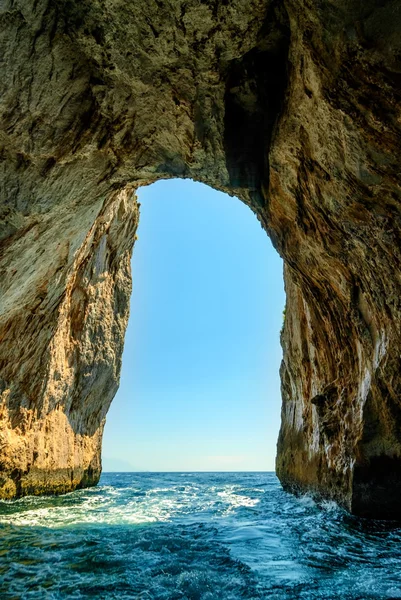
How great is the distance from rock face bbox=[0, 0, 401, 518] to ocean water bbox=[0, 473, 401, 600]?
2.33 metres

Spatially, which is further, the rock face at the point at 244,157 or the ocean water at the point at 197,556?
the rock face at the point at 244,157

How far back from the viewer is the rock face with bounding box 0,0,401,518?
6121 mm

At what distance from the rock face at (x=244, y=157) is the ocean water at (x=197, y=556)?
233 cm

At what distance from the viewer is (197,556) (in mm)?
6195

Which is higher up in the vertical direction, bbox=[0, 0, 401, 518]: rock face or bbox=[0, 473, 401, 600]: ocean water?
bbox=[0, 0, 401, 518]: rock face

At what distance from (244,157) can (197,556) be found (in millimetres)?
8654

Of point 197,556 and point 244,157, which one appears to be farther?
point 244,157

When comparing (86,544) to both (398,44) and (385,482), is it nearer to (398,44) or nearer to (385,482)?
(385,482)

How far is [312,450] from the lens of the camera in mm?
13062

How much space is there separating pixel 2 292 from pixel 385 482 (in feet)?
35.0

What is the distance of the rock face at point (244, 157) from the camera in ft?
20.1

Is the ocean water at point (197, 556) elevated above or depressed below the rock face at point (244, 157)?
below

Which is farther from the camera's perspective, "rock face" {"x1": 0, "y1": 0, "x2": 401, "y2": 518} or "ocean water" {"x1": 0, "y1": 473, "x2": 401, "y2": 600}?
"rock face" {"x1": 0, "y1": 0, "x2": 401, "y2": 518}

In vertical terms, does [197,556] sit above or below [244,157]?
below
